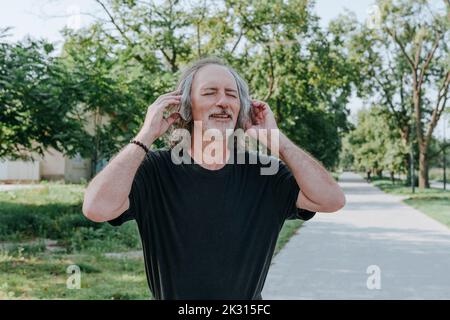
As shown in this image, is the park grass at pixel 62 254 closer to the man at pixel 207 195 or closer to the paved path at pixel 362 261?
the paved path at pixel 362 261

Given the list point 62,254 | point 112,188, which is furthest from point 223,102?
point 62,254

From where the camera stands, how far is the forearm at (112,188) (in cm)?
145

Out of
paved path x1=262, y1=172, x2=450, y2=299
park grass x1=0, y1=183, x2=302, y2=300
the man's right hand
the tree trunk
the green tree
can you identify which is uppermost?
the green tree

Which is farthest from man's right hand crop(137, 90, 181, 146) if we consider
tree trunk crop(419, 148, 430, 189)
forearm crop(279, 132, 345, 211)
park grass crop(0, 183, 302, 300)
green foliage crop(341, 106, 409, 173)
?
green foliage crop(341, 106, 409, 173)

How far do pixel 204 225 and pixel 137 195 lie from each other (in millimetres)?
212

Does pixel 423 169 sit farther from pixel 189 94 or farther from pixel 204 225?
pixel 204 225

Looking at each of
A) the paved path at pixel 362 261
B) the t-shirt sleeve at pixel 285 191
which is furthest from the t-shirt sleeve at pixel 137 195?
the paved path at pixel 362 261

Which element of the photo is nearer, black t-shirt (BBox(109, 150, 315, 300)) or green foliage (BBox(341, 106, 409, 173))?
black t-shirt (BBox(109, 150, 315, 300))

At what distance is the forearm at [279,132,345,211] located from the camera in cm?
157

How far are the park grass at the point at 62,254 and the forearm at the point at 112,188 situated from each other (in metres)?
4.05

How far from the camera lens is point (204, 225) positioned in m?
1.49

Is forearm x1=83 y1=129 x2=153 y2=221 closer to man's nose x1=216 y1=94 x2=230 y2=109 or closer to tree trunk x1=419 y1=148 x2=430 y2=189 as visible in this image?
man's nose x1=216 y1=94 x2=230 y2=109

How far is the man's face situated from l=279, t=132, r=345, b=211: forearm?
181mm

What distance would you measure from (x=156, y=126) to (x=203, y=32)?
42.7 feet
